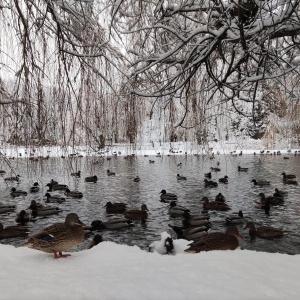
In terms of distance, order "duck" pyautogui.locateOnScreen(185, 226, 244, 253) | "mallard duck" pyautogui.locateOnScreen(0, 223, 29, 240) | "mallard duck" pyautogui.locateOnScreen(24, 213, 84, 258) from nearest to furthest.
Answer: "mallard duck" pyautogui.locateOnScreen(24, 213, 84, 258), "duck" pyautogui.locateOnScreen(185, 226, 244, 253), "mallard duck" pyautogui.locateOnScreen(0, 223, 29, 240)

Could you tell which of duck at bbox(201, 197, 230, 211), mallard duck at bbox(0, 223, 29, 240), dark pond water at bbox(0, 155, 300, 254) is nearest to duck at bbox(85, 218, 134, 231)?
dark pond water at bbox(0, 155, 300, 254)

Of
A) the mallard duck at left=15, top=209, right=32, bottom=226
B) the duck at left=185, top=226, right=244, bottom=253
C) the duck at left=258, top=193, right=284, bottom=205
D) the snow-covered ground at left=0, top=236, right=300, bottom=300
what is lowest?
the mallard duck at left=15, top=209, right=32, bottom=226

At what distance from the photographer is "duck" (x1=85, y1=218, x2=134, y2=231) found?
9.81m

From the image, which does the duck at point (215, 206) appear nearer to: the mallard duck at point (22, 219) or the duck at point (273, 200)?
the duck at point (273, 200)

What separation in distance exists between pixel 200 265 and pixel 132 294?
0.90 meters

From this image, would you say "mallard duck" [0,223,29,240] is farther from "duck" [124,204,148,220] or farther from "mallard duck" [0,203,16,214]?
"mallard duck" [0,203,16,214]

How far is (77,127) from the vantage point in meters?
2.38

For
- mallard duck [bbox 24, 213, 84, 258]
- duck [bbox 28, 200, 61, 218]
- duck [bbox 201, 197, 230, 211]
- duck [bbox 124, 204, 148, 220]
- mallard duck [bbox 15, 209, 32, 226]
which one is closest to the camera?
mallard duck [bbox 24, 213, 84, 258]

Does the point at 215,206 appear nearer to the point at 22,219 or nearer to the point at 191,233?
the point at 191,233

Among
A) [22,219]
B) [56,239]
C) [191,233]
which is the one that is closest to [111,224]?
[191,233]

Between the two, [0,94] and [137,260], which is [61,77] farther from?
[137,260]

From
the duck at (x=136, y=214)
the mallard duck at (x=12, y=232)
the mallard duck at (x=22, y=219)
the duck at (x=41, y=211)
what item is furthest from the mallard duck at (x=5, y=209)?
the duck at (x=136, y=214)

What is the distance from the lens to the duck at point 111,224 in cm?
981

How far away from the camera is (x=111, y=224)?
33.0 feet
